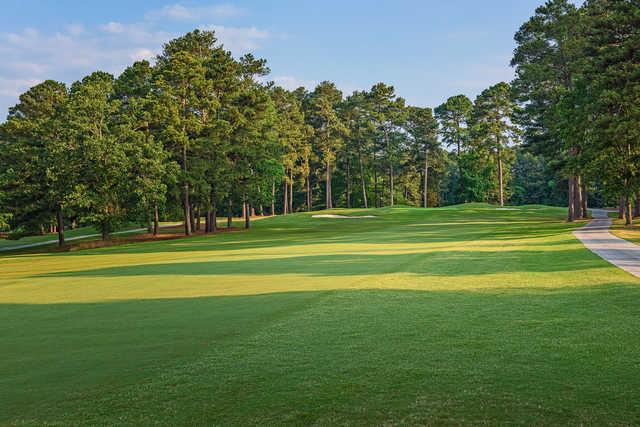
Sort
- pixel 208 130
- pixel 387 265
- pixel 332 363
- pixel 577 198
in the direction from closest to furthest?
pixel 332 363, pixel 387 265, pixel 577 198, pixel 208 130

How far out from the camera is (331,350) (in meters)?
7.29

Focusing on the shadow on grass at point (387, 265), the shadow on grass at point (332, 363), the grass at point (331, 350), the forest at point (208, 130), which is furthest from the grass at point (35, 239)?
the shadow on grass at point (332, 363)

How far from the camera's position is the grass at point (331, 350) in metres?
5.13

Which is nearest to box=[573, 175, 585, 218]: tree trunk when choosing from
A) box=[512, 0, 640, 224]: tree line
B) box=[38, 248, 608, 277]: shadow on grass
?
box=[512, 0, 640, 224]: tree line

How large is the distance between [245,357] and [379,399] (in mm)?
2432

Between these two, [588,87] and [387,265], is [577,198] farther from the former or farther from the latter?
[387,265]

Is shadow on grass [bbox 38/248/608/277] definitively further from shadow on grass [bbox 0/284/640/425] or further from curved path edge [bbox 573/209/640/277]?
shadow on grass [bbox 0/284/640/425]

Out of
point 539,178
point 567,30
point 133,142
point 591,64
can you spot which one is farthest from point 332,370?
point 539,178

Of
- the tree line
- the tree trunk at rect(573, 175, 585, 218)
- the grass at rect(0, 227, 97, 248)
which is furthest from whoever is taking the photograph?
the grass at rect(0, 227, 97, 248)

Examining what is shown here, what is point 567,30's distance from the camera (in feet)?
145

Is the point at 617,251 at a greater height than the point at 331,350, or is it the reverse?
the point at 331,350

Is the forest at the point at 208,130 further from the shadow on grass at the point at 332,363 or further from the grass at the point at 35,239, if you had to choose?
the shadow on grass at the point at 332,363

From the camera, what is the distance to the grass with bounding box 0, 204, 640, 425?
5133 millimetres

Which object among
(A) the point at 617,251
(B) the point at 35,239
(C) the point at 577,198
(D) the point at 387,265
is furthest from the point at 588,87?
(B) the point at 35,239
